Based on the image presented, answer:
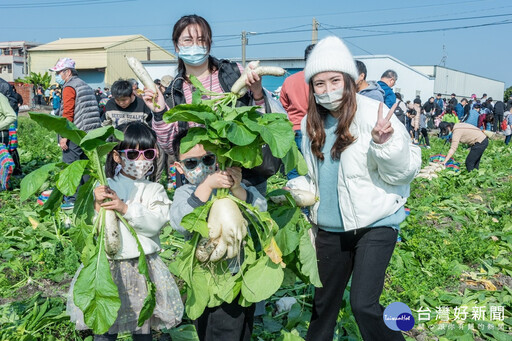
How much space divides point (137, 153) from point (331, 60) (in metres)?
1.21

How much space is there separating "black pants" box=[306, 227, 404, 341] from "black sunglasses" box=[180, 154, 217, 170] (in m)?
0.85

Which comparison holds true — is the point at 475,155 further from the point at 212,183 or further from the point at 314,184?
the point at 212,183

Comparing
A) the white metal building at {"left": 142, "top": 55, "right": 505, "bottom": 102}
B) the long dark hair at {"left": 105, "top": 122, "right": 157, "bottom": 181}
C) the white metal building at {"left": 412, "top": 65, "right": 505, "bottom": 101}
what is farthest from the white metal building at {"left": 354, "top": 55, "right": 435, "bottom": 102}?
the long dark hair at {"left": 105, "top": 122, "right": 157, "bottom": 181}

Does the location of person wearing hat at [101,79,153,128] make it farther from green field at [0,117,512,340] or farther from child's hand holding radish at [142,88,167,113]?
child's hand holding radish at [142,88,167,113]

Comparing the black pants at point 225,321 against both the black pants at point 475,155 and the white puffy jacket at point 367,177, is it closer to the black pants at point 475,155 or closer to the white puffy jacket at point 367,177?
the white puffy jacket at point 367,177

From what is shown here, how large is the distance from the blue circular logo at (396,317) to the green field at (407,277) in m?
0.54

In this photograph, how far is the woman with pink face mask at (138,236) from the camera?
2.64 meters

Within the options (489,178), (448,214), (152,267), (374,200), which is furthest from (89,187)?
(489,178)

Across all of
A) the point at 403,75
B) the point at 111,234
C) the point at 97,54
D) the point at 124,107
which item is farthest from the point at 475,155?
the point at 97,54

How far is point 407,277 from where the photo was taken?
469cm

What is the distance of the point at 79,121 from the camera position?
6.02m

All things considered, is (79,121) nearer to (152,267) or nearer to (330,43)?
(152,267)

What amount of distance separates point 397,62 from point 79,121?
30526 millimetres

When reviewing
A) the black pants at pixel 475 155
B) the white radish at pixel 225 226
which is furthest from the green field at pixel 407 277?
the black pants at pixel 475 155
